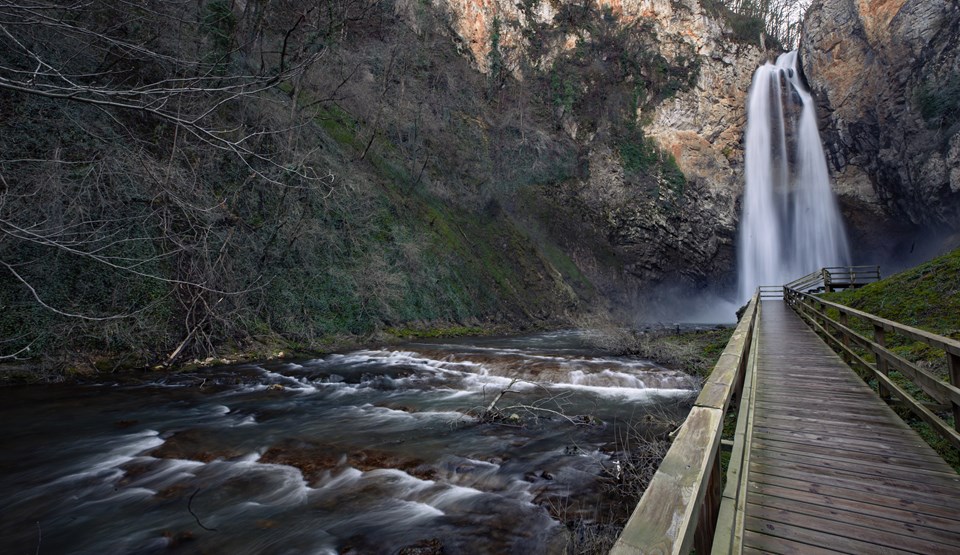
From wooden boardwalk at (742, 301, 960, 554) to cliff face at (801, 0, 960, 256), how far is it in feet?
104

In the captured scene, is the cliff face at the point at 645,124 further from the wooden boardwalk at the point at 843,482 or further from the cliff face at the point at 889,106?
the wooden boardwalk at the point at 843,482

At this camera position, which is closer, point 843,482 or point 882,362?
point 843,482

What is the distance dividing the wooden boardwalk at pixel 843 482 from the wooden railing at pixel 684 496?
65 cm

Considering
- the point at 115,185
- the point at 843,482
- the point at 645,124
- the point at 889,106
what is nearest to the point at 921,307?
the point at 843,482

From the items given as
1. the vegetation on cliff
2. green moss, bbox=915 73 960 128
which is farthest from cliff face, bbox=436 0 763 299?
green moss, bbox=915 73 960 128

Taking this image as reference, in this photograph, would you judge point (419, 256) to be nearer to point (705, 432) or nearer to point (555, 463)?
point (555, 463)

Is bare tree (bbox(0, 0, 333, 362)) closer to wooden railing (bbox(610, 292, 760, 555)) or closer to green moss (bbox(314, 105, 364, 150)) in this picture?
green moss (bbox(314, 105, 364, 150))

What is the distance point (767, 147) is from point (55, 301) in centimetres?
4553

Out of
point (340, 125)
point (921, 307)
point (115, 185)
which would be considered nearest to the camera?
point (921, 307)

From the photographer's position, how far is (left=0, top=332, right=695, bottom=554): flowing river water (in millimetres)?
4414

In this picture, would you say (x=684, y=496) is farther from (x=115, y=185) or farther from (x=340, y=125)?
(x=340, y=125)

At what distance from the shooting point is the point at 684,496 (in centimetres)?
147

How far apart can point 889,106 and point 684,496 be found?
3978cm

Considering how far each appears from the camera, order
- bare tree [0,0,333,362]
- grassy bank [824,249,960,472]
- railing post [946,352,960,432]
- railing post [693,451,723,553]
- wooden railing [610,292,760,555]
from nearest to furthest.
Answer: wooden railing [610,292,760,555] → railing post [693,451,723,553] → railing post [946,352,960,432] → grassy bank [824,249,960,472] → bare tree [0,0,333,362]
